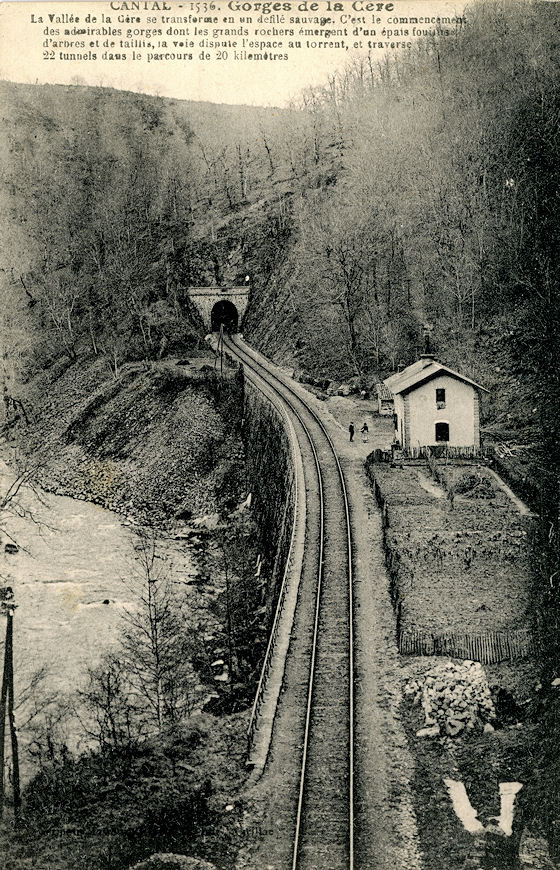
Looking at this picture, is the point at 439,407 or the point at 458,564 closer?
the point at 458,564

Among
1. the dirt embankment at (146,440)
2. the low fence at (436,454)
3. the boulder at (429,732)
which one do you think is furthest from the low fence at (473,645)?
the dirt embankment at (146,440)

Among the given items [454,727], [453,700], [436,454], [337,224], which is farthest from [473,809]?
[337,224]

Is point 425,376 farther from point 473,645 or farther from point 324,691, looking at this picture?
point 324,691

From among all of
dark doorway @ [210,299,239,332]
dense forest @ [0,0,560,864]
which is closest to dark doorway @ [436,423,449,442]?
dense forest @ [0,0,560,864]

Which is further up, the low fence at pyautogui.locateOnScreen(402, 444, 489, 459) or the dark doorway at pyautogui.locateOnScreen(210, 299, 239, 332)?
the dark doorway at pyautogui.locateOnScreen(210, 299, 239, 332)

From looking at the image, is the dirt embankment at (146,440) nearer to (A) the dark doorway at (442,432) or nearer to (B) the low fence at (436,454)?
(B) the low fence at (436,454)

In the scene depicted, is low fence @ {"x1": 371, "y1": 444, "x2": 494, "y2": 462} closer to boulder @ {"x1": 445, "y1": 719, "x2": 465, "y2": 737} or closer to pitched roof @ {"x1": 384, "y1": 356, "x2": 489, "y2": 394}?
pitched roof @ {"x1": 384, "y1": 356, "x2": 489, "y2": 394}

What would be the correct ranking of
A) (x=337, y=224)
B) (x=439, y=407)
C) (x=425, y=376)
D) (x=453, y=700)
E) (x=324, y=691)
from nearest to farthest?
(x=453, y=700) → (x=324, y=691) → (x=425, y=376) → (x=439, y=407) → (x=337, y=224)
